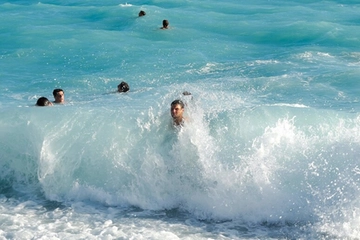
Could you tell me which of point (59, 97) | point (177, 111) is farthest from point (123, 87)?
point (177, 111)

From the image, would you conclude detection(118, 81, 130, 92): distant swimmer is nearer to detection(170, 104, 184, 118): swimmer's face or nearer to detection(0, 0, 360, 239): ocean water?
detection(0, 0, 360, 239): ocean water

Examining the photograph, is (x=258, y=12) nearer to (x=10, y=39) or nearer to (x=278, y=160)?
(x=10, y=39)

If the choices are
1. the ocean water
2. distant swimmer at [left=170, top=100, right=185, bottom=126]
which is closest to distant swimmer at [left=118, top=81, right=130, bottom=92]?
the ocean water

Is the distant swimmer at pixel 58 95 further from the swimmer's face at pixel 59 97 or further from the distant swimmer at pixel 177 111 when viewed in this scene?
the distant swimmer at pixel 177 111

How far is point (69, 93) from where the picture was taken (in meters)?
14.5

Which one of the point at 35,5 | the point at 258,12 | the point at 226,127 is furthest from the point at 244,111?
the point at 35,5

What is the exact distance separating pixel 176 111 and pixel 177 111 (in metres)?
0.02

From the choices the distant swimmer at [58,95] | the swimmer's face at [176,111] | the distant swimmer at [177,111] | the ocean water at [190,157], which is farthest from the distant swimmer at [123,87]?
the swimmer's face at [176,111]

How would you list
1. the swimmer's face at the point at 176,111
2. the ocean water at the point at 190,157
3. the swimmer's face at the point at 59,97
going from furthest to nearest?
the swimmer's face at the point at 59,97 → the swimmer's face at the point at 176,111 → the ocean water at the point at 190,157

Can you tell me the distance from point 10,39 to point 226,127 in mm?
14501

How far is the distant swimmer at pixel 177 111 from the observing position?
9320mm

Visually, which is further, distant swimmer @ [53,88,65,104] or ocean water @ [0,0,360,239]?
distant swimmer @ [53,88,65,104]

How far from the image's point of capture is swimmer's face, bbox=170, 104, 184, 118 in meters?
9.31

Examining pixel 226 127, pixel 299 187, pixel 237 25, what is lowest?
pixel 299 187
